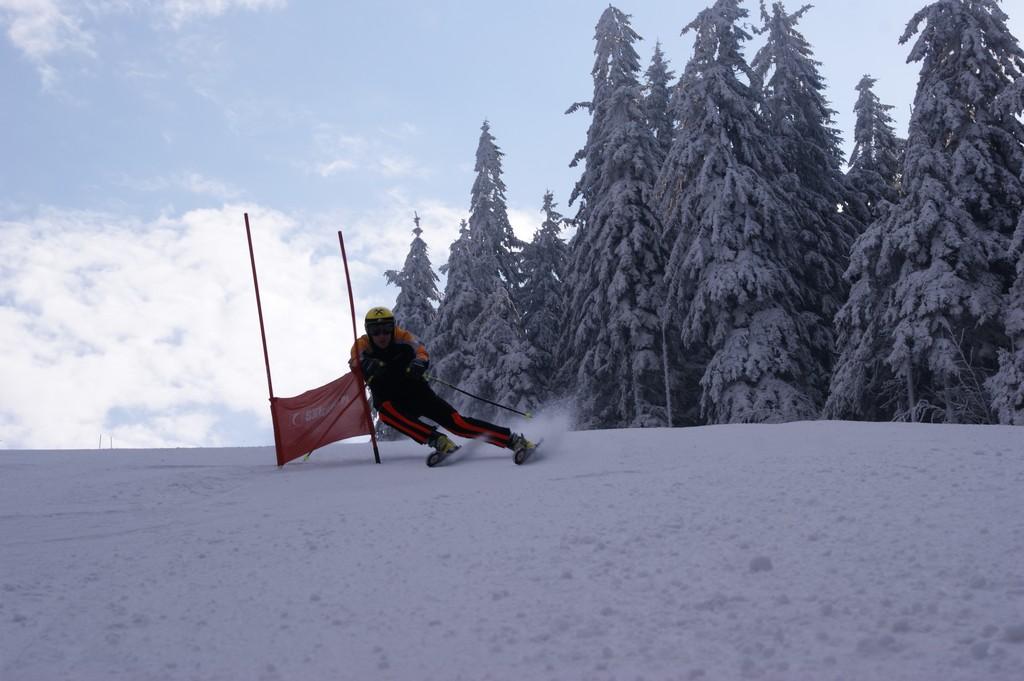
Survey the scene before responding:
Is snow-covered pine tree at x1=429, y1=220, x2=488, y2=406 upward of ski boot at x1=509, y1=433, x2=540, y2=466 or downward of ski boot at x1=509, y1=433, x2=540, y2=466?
upward

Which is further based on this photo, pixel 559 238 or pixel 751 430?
pixel 559 238

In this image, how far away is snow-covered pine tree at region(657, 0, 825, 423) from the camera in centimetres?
1895

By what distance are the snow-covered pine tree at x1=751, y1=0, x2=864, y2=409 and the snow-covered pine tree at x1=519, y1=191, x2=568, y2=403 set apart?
26.6 ft

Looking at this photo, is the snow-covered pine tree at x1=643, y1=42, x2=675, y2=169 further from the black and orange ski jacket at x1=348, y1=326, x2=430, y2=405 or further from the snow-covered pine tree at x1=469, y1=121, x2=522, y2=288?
the black and orange ski jacket at x1=348, y1=326, x2=430, y2=405

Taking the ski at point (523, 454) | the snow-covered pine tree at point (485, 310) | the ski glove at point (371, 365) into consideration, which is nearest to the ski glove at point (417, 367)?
the ski glove at point (371, 365)

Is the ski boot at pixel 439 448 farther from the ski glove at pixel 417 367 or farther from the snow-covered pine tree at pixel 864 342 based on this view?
the snow-covered pine tree at pixel 864 342

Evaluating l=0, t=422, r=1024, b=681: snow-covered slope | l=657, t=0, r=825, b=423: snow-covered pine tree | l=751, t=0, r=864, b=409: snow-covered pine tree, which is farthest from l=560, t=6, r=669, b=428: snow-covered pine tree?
l=0, t=422, r=1024, b=681: snow-covered slope

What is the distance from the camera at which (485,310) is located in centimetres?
2695

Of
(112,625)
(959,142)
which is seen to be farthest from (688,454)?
(959,142)

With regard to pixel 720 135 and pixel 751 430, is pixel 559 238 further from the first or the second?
pixel 751 430

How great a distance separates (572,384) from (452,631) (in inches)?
890

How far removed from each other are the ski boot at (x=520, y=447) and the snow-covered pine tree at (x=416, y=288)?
77.5ft

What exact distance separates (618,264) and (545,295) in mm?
6506

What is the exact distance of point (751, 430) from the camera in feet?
25.7
